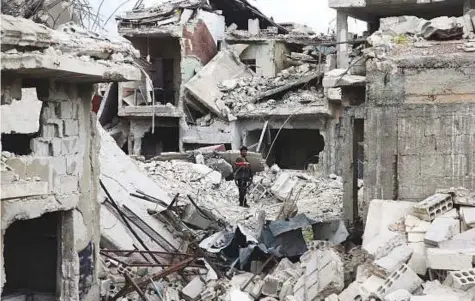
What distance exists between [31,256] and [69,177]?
1410 mm

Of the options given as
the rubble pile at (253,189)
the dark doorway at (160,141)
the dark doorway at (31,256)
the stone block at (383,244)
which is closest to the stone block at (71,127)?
the dark doorway at (31,256)

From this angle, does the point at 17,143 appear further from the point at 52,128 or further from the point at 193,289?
the point at 193,289

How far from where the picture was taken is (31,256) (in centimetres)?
871

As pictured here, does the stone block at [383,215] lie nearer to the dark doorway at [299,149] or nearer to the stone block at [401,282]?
the stone block at [401,282]

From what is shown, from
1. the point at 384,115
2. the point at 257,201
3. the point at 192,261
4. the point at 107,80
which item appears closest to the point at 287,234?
the point at 192,261

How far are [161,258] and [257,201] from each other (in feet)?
20.6

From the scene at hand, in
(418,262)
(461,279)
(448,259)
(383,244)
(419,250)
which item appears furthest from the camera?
(383,244)

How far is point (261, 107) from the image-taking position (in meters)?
22.9

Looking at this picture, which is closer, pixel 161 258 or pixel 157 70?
pixel 161 258

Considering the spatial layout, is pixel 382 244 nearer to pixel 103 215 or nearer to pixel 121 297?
pixel 121 297

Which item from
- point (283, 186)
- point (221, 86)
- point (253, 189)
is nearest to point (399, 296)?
point (283, 186)

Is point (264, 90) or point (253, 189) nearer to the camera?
point (253, 189)

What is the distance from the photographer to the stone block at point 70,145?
786 centimetres

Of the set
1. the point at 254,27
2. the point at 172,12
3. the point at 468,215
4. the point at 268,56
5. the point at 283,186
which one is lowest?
the point at 283,186
